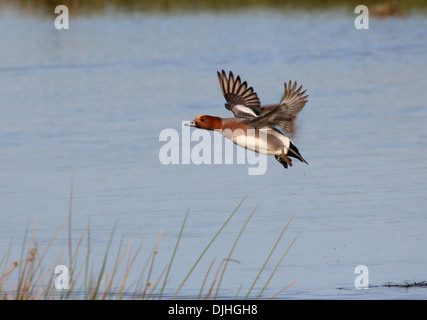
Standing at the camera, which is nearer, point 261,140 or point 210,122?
point 261,140

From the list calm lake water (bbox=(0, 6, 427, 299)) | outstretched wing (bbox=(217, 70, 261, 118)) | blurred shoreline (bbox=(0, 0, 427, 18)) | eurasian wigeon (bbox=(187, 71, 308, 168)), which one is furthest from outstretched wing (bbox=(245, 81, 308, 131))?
blurred shoreline (bbox=(0, 0, 427, 18))

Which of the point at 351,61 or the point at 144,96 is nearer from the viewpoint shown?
the point at 144,96

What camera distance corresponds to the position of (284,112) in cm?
664

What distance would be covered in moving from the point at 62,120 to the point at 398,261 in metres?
9.62

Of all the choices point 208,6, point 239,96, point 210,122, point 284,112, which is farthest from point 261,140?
point 208,6

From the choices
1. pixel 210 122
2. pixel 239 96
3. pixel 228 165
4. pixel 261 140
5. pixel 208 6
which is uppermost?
pixel 208 6

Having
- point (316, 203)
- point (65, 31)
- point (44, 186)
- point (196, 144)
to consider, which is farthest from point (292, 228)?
point (65, 31)

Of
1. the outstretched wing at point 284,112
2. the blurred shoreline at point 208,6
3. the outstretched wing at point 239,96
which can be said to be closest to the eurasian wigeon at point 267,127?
the outstretched wing at point 284,112

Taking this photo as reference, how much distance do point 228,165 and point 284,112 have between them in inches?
241

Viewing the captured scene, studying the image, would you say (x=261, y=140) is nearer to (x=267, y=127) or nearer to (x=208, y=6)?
(x=267, y=127)

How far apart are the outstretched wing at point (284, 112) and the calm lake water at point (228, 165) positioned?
48.3 inches

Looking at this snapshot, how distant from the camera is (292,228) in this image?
30.9 feet

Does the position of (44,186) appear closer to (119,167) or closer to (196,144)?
(119,167)

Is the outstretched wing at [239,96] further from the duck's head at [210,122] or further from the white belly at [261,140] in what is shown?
the white belly at [261,140]
